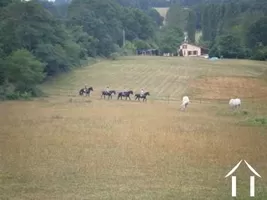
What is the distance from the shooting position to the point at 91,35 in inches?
3061

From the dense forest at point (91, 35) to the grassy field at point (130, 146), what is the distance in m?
3.96

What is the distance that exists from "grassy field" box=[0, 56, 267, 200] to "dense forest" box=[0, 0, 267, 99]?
13.0 feet

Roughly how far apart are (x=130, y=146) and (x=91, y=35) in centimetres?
5786

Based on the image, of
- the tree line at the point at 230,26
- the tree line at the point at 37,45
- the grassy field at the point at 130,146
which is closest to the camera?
the grassy field at the point at 130,146

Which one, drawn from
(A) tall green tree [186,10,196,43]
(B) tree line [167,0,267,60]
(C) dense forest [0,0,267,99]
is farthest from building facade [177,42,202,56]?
(A) tall green tree [186,10,196,43]

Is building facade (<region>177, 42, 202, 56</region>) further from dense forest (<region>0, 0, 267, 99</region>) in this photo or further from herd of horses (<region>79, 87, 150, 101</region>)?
herd of horses (<region>79, 87, 150, 101</region>)

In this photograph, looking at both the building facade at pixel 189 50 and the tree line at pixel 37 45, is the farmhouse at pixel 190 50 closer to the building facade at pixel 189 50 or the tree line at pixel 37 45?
the building facade at pixel 189 50

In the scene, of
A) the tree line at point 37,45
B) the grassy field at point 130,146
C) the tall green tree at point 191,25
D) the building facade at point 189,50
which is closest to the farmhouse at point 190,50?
the building facade at point 189,50

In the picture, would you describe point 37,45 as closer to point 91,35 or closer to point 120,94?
point 120,94

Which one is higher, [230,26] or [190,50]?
[230,26]

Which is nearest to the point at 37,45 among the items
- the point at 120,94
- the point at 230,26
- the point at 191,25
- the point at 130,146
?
the point at 120,94

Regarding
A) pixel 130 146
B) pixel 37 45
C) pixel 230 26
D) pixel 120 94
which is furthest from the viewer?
pixel 230 26

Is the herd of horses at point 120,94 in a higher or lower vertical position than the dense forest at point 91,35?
lower

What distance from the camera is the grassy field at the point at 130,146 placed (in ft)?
49.1
